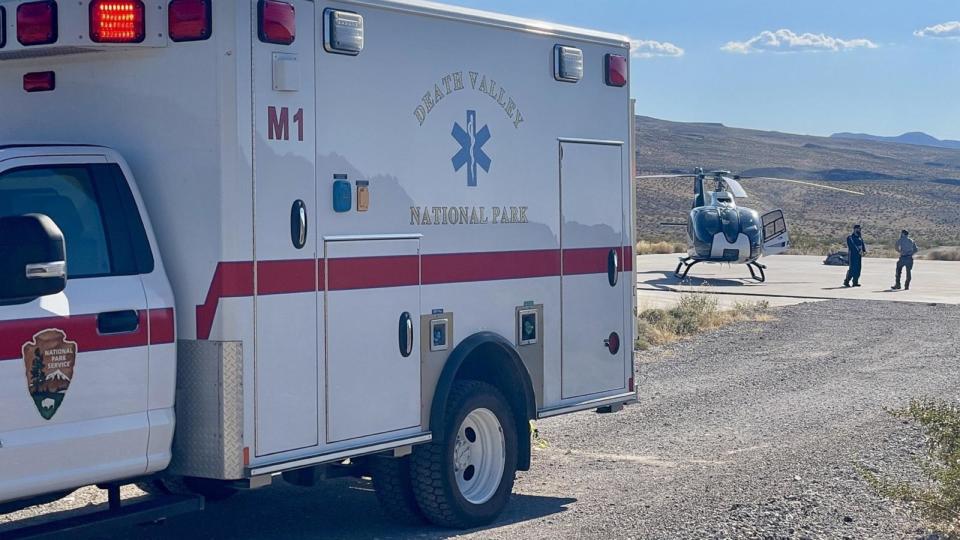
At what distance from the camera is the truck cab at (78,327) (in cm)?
550

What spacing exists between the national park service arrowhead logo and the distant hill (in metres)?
52.0

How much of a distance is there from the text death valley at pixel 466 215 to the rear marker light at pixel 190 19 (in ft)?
5.52

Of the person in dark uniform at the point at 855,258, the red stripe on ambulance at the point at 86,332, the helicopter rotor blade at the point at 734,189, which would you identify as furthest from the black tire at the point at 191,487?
the helicopter rotor blade at the point at 734,189

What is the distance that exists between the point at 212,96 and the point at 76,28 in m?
0.71

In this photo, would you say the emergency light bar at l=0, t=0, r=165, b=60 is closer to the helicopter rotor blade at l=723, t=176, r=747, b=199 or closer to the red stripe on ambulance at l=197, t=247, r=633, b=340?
the red stripe on ambulance at l=197, t=247, r=633, b=340

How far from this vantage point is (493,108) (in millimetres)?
8148

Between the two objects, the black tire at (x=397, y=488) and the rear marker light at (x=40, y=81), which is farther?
the black tire at (x=397, y=488)

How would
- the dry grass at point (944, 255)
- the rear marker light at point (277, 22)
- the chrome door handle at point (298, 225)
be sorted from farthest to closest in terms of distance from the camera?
the dry grass at point (944, 255), the chrome door handle at point (298, 225), the rear marker light at point (277, 22)

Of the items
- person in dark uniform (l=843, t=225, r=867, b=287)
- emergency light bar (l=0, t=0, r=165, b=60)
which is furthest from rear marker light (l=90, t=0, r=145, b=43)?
person in dark uniform (l=843, t=225, r=867, b=287)

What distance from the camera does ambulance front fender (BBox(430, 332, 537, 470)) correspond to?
25.4ft

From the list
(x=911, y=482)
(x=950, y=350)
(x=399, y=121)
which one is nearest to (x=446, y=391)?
(x=399, y=121)

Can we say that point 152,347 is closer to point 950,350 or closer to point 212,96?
point 212,96

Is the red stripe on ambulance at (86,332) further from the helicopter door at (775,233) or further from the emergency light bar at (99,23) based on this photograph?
the helicopter door at (775,233)

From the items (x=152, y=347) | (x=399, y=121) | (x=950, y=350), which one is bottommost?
(x=950, y=350)
